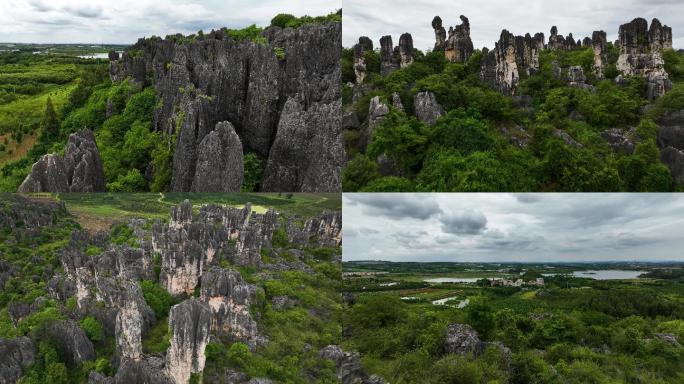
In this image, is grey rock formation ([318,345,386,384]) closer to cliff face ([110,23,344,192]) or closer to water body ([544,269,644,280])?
cliff face ([110,23,344,192])

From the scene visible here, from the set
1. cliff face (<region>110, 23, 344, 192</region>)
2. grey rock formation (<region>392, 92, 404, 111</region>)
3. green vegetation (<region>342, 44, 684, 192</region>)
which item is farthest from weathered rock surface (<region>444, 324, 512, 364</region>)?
grey rock formation (<region>392, 92, 404, 111</region>)

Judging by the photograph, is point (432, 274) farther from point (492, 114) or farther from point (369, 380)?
point (492, 114)

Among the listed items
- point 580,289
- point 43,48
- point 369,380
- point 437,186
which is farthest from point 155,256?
point 580,289

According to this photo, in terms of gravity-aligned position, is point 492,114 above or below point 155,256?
above

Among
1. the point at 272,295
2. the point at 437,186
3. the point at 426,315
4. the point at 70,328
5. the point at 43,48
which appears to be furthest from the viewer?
the point at 272,295

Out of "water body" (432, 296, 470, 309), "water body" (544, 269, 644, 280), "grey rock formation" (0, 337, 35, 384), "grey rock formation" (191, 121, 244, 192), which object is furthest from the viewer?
"water body" (544, 269, 644, 280)

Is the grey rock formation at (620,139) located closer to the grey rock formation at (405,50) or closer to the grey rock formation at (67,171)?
the grey rock formation at (405,50)
